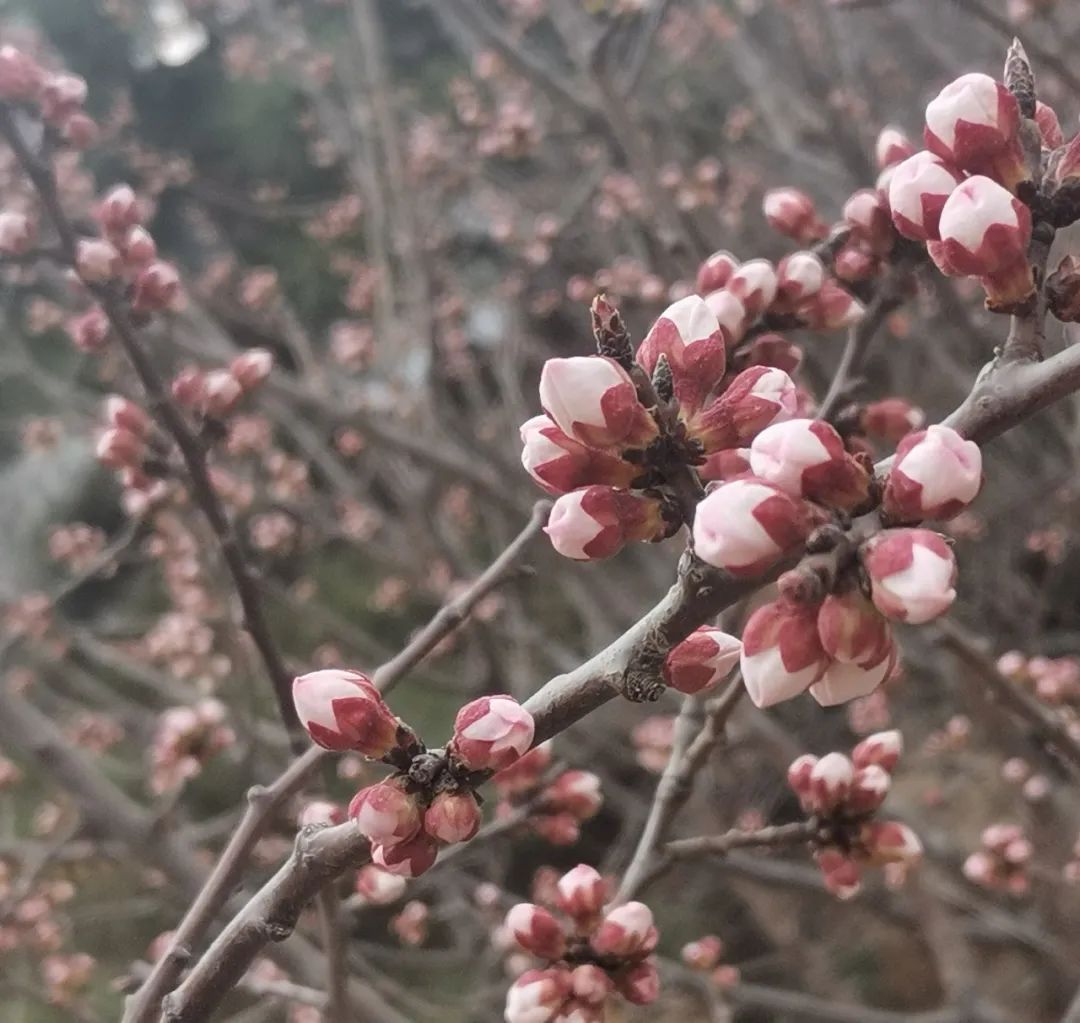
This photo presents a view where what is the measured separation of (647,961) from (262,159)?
8194 mm

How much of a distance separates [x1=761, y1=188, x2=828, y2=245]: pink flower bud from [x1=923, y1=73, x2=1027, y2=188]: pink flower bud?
21.3 inches

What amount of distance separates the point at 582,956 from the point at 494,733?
1.51 ft

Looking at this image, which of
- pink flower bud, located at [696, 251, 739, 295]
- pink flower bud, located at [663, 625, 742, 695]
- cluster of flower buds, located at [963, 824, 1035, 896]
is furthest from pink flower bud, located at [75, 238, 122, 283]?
cluster of flower buds, located at [963, 824, 1035, 896]

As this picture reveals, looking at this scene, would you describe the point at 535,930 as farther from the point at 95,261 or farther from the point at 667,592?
the point at 95,261

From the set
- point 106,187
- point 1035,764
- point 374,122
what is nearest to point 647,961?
point 1035,764

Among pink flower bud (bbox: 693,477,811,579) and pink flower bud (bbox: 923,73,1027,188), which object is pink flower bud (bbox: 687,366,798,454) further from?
pink flower bud (bbox: 923,73,1027,188)

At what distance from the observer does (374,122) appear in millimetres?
4516

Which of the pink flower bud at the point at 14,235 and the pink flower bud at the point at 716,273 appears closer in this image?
the pink flower bud at the point at 716,273

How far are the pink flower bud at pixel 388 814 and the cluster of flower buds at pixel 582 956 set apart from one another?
0.35m

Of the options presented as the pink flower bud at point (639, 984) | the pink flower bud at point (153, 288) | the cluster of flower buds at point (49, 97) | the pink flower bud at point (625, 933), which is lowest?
the pink flower bud at point (639, 984)

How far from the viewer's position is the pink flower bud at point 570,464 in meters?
0.67

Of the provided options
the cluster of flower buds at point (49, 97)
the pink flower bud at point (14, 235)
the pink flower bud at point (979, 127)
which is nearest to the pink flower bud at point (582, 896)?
the pink flower bud at point (979, 127)

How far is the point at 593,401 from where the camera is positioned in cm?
63

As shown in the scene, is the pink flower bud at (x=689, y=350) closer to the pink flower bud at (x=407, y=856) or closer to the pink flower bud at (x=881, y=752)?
the pink flower bud at (x=407, y=856)
